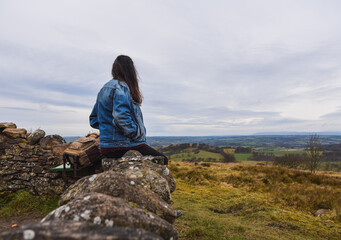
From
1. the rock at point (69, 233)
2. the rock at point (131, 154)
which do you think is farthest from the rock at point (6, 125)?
the rock at point (69, 233)

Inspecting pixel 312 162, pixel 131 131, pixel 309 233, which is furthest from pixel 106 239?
pixel 312 162

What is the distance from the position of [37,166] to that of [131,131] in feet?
20.1

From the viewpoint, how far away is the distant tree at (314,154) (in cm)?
2856

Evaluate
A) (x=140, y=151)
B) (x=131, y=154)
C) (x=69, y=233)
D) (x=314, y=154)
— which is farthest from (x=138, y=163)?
(x=314, y=154)

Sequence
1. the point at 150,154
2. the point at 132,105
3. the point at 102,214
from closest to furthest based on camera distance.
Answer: the point at 102,214
the point at 132,105
the point at 150,154

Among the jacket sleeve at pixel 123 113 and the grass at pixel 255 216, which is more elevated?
the jacket sleeve at pixel 123 113

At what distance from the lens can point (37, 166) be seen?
7930 mm

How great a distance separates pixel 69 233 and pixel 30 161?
8.10 meters

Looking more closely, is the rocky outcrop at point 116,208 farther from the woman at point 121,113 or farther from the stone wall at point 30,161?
the stone wall at point 30,161

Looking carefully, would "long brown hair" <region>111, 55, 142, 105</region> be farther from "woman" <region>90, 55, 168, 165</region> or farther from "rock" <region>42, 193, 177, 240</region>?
"rock" <region>42, 193, 177, 240</region>

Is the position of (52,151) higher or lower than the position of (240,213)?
higher

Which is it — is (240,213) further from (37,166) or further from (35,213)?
(37,166)

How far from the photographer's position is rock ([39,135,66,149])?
8.13 meters

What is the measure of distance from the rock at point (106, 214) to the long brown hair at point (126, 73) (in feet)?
8.79
